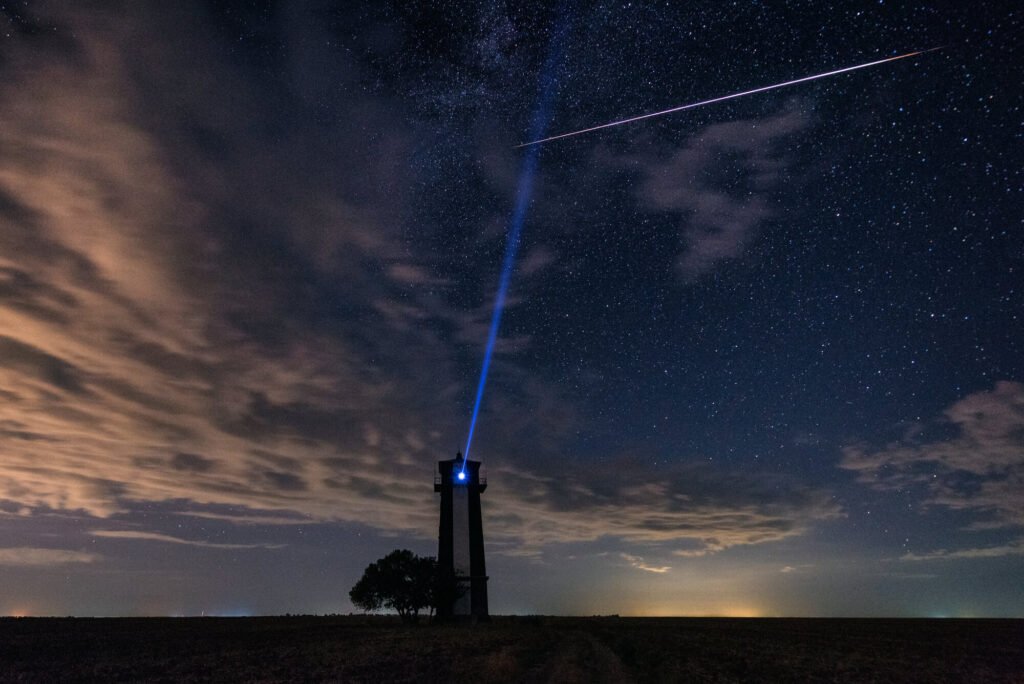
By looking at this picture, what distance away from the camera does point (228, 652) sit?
3198 centimetres

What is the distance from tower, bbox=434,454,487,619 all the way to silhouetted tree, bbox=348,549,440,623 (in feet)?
6.24

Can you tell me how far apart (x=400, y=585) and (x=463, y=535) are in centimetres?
800

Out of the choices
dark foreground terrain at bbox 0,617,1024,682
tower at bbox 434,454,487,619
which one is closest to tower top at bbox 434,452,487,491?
tower at bbox 434,454,487,619

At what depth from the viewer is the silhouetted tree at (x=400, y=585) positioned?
62.6 metres

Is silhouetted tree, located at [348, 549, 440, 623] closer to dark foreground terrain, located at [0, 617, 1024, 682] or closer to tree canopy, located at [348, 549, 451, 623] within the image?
tree canopy, located at [348, 549, 451, 623]

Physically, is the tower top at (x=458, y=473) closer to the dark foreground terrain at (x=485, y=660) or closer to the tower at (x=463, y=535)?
the tower at (x=463, y=535)

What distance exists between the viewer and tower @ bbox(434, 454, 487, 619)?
204 ft

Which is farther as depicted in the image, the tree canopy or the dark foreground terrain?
the tree canopy

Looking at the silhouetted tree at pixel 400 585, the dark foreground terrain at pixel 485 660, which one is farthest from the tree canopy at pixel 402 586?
the dark foreground terrain at pixel 485 660

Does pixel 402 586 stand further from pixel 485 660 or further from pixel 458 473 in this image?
pixel 485 660

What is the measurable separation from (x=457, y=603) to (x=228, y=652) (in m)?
33.2

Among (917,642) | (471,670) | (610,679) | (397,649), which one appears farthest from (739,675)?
(917,642)

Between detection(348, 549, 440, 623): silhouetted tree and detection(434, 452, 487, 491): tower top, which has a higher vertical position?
detection(434, 452, 487, 491): tower top

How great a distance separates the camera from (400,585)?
63031mm
